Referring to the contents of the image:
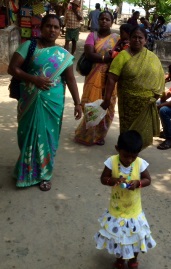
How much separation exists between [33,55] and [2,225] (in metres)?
1.61

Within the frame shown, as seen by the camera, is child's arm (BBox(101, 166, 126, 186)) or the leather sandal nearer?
child's arm (BBox(101, 166, 126, 186))

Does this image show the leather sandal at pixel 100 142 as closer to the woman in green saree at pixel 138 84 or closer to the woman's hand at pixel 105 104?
the woman in green saree at pixel 138 84

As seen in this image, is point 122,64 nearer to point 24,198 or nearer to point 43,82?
point 43,82

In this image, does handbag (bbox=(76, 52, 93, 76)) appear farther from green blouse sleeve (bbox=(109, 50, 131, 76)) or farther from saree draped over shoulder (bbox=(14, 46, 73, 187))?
saree draped over shoulder (bbox=(14, 46, 73, 187))

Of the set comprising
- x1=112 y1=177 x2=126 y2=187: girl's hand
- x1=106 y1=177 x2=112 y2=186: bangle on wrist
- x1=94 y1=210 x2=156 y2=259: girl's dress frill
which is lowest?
x1=94 y1=210 x2=156 y2=259: girl's dress frill

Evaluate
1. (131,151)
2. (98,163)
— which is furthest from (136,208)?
(98,163)

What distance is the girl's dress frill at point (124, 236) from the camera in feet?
8.17

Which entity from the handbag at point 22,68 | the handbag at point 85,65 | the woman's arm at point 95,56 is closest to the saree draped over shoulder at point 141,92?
the woman's arm at point 95,56

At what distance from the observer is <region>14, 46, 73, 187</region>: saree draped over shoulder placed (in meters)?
3.51

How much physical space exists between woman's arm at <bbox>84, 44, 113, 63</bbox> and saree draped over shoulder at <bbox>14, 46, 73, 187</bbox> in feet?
3.85

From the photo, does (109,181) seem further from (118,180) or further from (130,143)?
(130,143)

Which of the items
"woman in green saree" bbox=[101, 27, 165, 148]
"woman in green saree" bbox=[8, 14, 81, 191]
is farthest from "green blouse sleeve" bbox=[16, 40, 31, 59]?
"woman in green saree" bbox=[101, 27, 165, 148]

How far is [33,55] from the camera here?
11.4ft

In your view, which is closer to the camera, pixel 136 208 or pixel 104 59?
pixel 136 208
